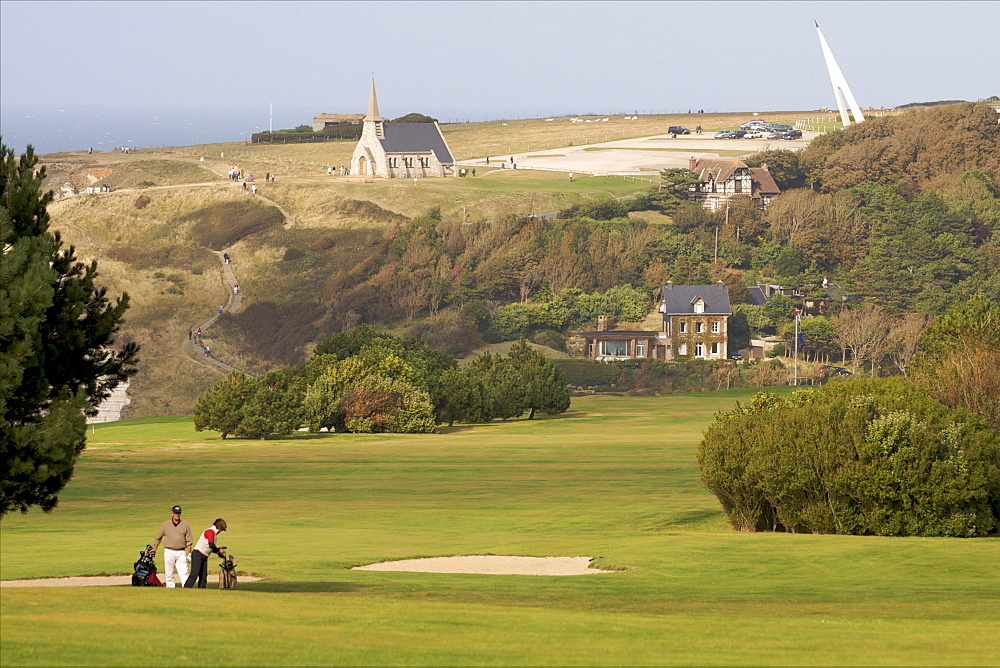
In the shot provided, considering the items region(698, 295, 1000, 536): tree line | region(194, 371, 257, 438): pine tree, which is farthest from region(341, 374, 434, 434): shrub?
region(698, 295, 1000, 536): tree line

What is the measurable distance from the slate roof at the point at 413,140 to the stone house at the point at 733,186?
32022 millimetres

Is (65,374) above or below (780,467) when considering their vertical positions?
above

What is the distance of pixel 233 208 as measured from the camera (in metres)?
161

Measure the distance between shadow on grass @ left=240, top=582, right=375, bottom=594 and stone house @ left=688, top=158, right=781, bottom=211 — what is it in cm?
13522

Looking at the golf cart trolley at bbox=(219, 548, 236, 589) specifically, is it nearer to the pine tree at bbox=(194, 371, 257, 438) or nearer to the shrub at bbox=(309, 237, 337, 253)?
the pine tree at bbox=(194, 371, 257, 438)

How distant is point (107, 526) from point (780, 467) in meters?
19.7

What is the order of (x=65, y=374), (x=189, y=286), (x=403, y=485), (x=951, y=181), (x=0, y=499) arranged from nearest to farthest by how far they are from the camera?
(x=0, y=499), (x=65, y=374), (x=403, y=485), (x=189, y=286), (x=951, y=181)

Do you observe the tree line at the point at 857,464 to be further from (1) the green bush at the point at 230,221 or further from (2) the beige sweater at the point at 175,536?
(1) the green bush at the point at 230,221

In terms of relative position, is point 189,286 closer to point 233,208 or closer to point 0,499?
point 233,208

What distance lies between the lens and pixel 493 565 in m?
33.2

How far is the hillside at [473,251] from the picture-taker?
13050 centimetres

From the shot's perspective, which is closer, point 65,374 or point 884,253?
point 65,374

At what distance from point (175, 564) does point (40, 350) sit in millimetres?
4553

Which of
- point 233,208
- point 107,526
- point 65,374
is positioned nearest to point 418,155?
point 233,208
